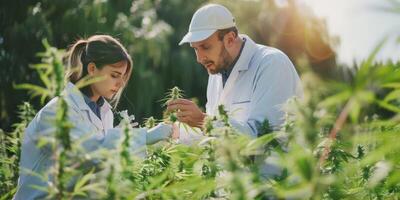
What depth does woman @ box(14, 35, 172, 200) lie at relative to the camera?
312cm

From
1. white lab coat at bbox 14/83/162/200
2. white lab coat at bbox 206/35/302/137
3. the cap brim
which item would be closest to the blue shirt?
white lab coat at bbox 14/83/162/200

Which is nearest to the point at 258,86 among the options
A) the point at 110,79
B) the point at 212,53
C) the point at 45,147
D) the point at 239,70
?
the point at 239,70

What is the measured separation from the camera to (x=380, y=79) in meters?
1.59

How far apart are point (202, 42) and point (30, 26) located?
525 inches

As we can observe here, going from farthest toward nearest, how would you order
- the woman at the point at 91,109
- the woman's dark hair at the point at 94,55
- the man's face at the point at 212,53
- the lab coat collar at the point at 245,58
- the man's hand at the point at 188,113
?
the man's face at the point at 212,53 < the lab coat collar at the point at 245,58 < the woman's dark hair at the point at 94,55 < the man's hand at the point at 188,113 < the woman at the point at 91,109

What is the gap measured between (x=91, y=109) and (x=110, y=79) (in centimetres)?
23

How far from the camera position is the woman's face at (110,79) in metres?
3.62

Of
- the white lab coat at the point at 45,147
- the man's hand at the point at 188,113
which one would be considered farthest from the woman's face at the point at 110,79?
the man's hand at the point at 188,113

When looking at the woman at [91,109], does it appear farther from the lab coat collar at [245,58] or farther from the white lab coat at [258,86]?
the lab coat collar at [245,58]

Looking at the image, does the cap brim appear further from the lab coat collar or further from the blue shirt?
the blue shirt

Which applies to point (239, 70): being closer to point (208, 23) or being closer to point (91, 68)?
point (208, 23)

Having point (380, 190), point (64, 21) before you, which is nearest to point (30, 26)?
point (64, 21)

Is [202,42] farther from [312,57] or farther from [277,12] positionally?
[312,57]

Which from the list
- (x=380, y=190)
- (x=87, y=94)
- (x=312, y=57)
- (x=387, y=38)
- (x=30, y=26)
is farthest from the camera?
(x=312, y=57)
